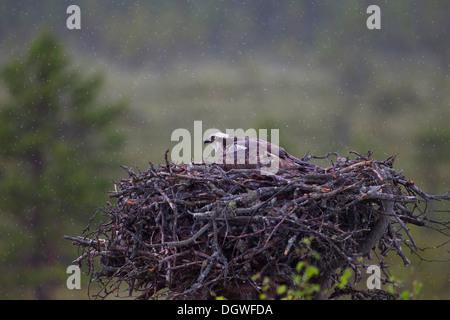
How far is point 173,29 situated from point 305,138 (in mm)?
14903

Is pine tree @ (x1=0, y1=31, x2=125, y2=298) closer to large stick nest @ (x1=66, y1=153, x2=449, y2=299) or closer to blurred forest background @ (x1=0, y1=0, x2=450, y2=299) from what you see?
blurred forest background @ (x1=0, y1=0, x2=450, y2=299)

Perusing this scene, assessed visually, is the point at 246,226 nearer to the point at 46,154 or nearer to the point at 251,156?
the point at 251,156

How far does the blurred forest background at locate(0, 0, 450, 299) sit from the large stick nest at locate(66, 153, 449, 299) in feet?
28.5

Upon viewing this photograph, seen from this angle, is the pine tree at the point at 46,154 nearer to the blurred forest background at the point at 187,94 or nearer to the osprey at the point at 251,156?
the blurred forest background at the point at 187,94

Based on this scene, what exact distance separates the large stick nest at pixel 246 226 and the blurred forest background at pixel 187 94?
8.69 m

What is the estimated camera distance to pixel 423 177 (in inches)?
998

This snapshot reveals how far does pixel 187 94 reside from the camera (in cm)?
3400

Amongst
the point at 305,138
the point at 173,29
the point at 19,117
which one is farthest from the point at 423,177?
the point at 173,29

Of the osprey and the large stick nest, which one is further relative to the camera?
the osprey

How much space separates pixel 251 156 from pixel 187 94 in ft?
95.4

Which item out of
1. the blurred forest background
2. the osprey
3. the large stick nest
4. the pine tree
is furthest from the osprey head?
the pine tree

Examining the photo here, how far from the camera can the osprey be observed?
516 cm

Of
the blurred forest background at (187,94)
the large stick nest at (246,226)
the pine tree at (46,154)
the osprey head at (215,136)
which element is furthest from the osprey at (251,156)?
the pine tree at (46,154)

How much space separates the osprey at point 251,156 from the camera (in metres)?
5.16
